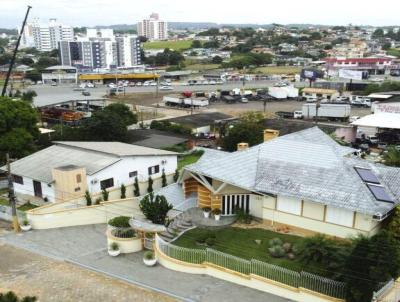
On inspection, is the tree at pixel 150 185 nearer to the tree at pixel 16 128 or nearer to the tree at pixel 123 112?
the tree at pixel 16 128

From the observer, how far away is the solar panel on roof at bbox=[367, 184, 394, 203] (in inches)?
885

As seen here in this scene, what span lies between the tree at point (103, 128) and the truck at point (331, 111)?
105ft

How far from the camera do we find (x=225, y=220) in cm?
2588

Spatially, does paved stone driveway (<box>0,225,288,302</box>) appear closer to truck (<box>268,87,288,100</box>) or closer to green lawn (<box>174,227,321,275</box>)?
green lawn (<box>174,227,321,275</box>)

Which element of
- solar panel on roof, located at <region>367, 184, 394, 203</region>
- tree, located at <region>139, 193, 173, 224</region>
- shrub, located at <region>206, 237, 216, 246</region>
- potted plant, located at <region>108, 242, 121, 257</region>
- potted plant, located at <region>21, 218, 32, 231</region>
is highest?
solar panel on roof, located at <region>367, 184, 394, 203</region>

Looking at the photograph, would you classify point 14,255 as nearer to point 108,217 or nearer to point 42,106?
point 108,217

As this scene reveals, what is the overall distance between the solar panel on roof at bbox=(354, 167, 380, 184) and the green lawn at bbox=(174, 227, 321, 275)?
15.9 feet

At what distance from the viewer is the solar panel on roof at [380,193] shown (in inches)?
885

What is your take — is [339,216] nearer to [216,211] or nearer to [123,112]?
[216,211]

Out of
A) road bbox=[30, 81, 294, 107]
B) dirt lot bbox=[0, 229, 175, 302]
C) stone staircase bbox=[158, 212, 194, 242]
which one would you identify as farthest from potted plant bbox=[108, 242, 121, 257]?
road bbox=[30, 81, 294, 107]

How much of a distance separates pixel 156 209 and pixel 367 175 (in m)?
11.8

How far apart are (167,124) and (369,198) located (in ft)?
115

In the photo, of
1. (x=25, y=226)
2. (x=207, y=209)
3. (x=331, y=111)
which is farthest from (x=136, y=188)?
(x=331, y=111)

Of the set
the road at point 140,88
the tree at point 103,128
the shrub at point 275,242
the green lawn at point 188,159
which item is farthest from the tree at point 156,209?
the road at point 140,88
